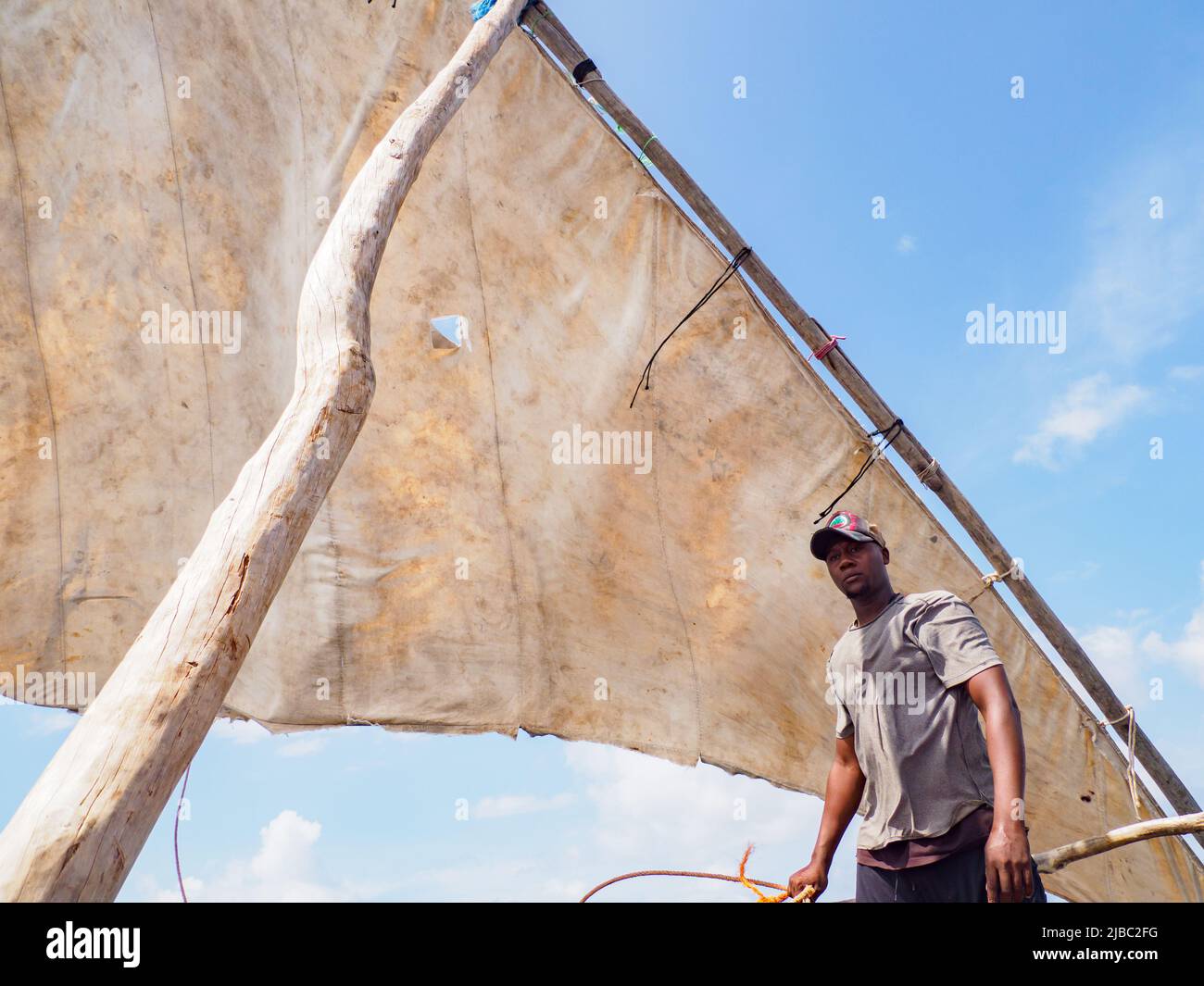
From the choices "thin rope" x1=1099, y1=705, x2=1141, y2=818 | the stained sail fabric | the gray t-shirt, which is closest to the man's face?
the gray t-shirt

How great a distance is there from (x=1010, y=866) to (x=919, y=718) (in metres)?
0.53

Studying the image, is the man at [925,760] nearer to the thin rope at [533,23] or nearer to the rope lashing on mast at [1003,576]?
the rope lashing on mast at [1003,576]

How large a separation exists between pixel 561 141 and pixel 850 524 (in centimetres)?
332

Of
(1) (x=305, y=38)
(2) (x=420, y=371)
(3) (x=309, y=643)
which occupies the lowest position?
(3) (x=309, y=643)

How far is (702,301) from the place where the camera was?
5.09m

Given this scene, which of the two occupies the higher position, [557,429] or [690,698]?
[557,429]

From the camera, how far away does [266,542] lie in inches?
72.6

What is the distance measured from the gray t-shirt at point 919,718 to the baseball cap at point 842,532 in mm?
270

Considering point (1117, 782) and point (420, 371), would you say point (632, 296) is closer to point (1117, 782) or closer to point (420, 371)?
point (420, 371)

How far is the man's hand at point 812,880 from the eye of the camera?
292 cm

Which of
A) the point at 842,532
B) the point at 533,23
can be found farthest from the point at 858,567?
the point at 533,23

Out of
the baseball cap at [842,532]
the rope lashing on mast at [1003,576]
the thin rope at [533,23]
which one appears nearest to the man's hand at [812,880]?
the baseball cap at [842,532]

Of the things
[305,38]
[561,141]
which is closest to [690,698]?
[561,141]
